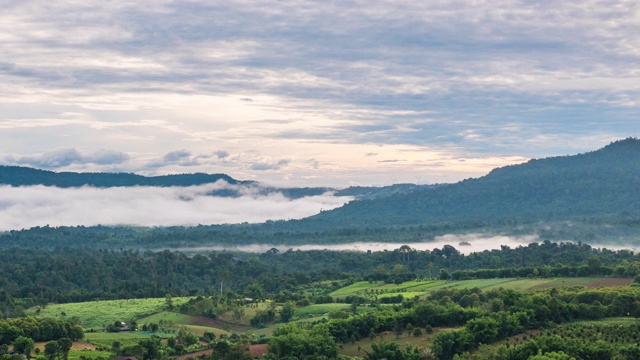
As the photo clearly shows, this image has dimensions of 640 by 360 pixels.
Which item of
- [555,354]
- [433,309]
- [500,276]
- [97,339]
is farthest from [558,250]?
[555,354]

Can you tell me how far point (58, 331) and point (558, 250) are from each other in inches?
4797

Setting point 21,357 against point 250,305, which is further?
point 250,305

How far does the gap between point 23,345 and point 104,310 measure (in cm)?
4798

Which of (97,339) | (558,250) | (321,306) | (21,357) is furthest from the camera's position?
(558,250)

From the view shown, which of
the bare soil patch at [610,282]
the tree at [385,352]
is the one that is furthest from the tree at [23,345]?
the bare soil patch at [610,282]

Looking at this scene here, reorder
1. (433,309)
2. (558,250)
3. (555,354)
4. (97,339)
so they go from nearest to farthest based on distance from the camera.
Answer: (555,354), (433,309), (97,339), (558,250)

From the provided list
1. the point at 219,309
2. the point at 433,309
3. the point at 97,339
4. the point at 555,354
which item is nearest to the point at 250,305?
the point at 219,309

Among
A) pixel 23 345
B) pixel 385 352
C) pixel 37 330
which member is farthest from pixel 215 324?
pixel 385 352

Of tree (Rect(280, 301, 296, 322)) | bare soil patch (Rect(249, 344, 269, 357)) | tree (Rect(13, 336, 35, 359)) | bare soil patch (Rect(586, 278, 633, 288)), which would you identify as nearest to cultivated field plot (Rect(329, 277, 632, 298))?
bare soil patch (Rect(586, 278, 633, 288))

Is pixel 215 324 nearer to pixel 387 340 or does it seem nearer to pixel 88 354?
pixel 88 354

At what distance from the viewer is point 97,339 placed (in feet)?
374

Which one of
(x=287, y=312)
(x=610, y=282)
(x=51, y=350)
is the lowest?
(x=287, y=312)

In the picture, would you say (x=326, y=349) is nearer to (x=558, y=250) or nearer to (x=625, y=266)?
(x=625, y=266)

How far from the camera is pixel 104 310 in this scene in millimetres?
145250
